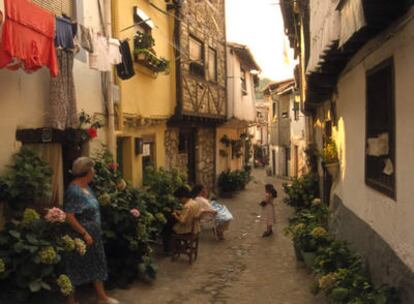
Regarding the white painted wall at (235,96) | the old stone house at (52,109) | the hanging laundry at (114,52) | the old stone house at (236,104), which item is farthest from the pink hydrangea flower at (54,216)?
the white painted wall at (235,96)

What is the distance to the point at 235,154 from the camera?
21.2 metres

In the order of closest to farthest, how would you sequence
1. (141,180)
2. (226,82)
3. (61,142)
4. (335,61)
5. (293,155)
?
(61,142) → (335,61) → (141,180) → (226,82) → (293,155)

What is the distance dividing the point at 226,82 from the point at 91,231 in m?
11.8

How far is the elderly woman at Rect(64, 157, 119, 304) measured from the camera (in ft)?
16.6

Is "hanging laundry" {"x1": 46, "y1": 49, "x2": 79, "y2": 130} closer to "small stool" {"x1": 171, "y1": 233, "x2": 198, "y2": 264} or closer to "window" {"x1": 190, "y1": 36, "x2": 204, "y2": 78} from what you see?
"small stool" {"x1": 171, "y1": 233, "x2": 198, "y2": 264}

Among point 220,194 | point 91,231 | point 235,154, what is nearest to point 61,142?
point 91,231

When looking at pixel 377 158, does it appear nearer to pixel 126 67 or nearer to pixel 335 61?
pixel 335 61

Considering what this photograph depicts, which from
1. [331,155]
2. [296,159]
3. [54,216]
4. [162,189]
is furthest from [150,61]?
[296,159]

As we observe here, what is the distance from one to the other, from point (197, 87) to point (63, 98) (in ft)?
24.9

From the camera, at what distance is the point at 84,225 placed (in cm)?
519

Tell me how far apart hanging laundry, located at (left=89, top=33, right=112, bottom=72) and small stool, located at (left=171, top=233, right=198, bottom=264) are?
3.03 metres

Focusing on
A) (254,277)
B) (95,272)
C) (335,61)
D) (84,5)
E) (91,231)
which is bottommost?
(254,277)

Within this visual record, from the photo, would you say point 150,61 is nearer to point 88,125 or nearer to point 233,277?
point 88,125

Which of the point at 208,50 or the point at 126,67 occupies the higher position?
the point at 208,50
